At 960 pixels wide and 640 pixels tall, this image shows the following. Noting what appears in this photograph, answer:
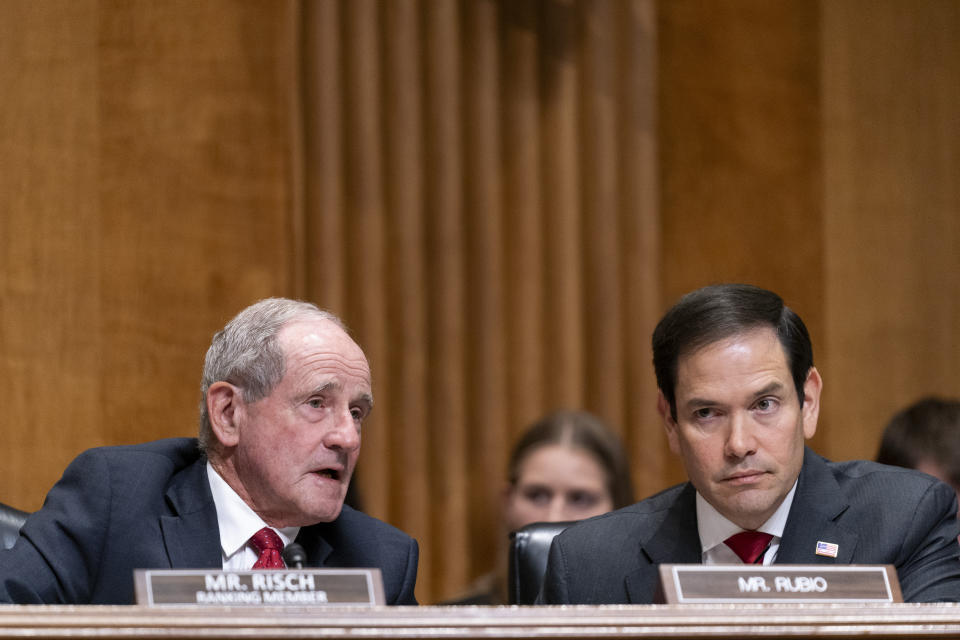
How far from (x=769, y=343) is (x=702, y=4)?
8.35 feet

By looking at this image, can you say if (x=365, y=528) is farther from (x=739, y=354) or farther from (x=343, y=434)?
(x=739, y=354)

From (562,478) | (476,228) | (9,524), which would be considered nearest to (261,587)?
(9,524)

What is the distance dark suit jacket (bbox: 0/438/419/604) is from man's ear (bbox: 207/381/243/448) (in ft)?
0.33

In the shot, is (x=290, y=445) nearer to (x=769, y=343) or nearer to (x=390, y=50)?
(x=769, y=343)

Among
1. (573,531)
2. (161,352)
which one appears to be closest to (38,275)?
(161,352)

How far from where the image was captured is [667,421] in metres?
2.15

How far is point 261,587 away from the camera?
4.91 feet

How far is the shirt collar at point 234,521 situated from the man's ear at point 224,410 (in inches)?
3.4

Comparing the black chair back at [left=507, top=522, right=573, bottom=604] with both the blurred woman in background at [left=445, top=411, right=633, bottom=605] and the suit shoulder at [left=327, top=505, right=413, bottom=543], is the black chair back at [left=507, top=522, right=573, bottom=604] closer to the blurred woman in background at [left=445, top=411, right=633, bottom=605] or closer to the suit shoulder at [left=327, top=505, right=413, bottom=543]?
the suit shoulder at [left=327, top=505, right=413, bottom=543]

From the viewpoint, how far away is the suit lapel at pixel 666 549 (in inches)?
→ 82.9

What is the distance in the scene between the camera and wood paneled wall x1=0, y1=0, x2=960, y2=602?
3219 mm

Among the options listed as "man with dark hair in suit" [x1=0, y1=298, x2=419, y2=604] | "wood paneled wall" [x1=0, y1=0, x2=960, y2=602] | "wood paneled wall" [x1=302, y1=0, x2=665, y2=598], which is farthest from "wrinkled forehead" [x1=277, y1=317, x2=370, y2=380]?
"wood paneled wall" [x1=302, y1=0, x2=665, y2=598]

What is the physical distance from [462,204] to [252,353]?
187 centimetres

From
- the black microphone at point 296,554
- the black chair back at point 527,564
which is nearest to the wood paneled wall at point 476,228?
the black chair back at point 527,564
